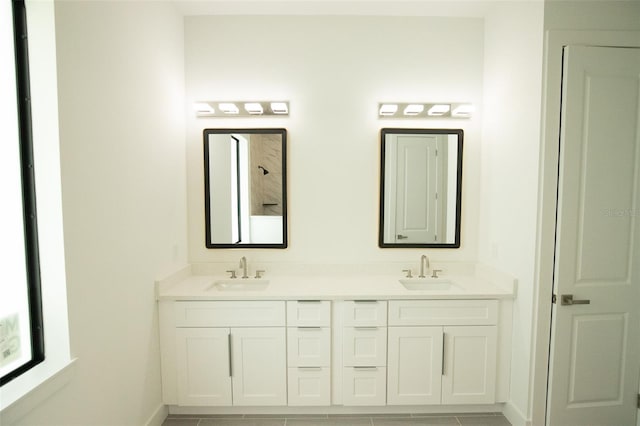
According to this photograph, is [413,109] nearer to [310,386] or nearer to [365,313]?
[365,313]

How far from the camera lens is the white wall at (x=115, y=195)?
1.32 metres

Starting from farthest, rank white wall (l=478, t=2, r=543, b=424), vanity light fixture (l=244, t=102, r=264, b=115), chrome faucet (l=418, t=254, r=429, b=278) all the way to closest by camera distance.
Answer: chrome faucet (l=418, t=254, r=429, b=278), vanity light fixture (l=244, t=102, r=264, b=115), white wall (l=478, t=2, r=543, b=424)

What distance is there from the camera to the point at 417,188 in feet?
8.02

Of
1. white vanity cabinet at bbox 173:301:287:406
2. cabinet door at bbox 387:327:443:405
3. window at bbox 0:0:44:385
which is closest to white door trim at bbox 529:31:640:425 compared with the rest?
cabinet door at bbox 387:327:443:405

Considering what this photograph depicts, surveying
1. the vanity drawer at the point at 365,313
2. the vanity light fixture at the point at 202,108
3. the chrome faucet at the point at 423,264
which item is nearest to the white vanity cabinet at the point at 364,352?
the vanity drawer at the point at 365,313

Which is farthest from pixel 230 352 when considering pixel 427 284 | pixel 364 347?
pixel 427 284

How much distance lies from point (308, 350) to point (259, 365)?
13.5 inches

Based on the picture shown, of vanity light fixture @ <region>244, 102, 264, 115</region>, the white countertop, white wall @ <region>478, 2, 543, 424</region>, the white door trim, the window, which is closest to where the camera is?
the window

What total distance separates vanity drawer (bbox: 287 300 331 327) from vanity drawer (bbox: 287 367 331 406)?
0.31 metres

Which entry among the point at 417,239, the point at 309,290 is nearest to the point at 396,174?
the point at 417,239

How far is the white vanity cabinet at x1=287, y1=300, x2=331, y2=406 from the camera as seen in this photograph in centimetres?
202

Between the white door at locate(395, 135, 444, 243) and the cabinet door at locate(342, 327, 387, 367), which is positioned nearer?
the cabinet door at locate(342, 327, 387, 367)

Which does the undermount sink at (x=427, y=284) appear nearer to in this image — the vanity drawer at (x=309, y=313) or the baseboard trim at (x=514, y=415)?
the vanity drawer at (x=309, y=313)

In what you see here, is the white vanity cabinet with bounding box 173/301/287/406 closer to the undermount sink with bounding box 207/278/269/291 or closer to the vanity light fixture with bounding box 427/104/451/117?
the undermount sink with bounding box 207/278/269/291
